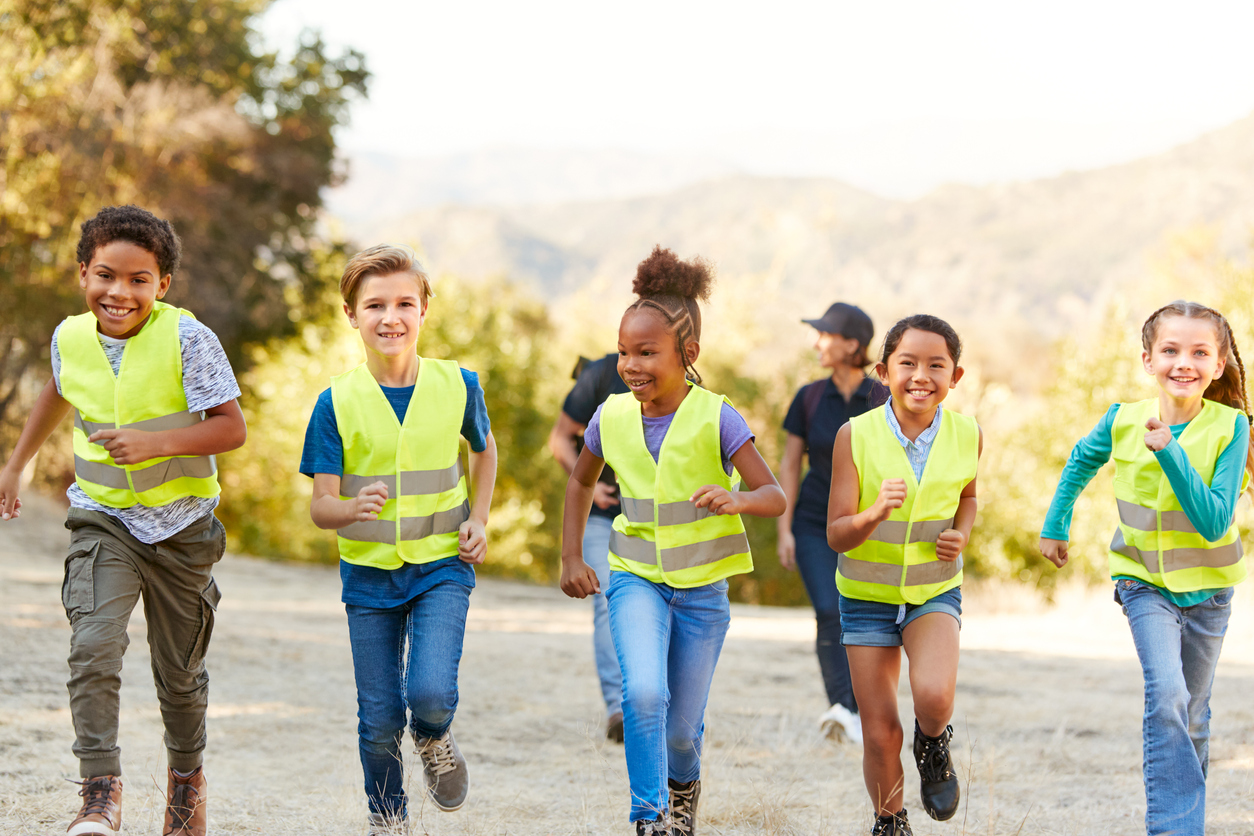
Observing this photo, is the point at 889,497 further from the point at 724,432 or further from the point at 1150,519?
the point at 1150,519

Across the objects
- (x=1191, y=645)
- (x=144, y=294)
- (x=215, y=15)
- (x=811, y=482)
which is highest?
(x=215, y=15)

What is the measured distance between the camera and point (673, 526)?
12.5ft

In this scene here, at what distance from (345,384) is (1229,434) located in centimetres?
305

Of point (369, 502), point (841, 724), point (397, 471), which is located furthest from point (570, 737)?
point (369, 502)

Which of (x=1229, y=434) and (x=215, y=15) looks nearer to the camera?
(x=1229, y=434)

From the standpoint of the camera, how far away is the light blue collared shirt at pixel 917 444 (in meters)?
3.89

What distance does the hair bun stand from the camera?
402 centimetres

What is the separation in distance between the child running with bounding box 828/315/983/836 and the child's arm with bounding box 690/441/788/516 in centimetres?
24

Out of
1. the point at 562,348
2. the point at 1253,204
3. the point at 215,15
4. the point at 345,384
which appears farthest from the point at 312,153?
the point at 1253,204

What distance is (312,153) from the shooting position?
2341 centimetres

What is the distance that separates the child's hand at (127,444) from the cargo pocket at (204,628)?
58 cm

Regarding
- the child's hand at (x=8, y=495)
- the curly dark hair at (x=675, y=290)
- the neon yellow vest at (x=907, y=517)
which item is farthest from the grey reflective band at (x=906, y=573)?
the child's hand at (x=8, y=495)

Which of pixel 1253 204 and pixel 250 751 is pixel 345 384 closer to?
pixel 250 751

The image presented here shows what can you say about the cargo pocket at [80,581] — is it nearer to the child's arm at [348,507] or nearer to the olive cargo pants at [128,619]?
the olive cargo pants at [128,619]
